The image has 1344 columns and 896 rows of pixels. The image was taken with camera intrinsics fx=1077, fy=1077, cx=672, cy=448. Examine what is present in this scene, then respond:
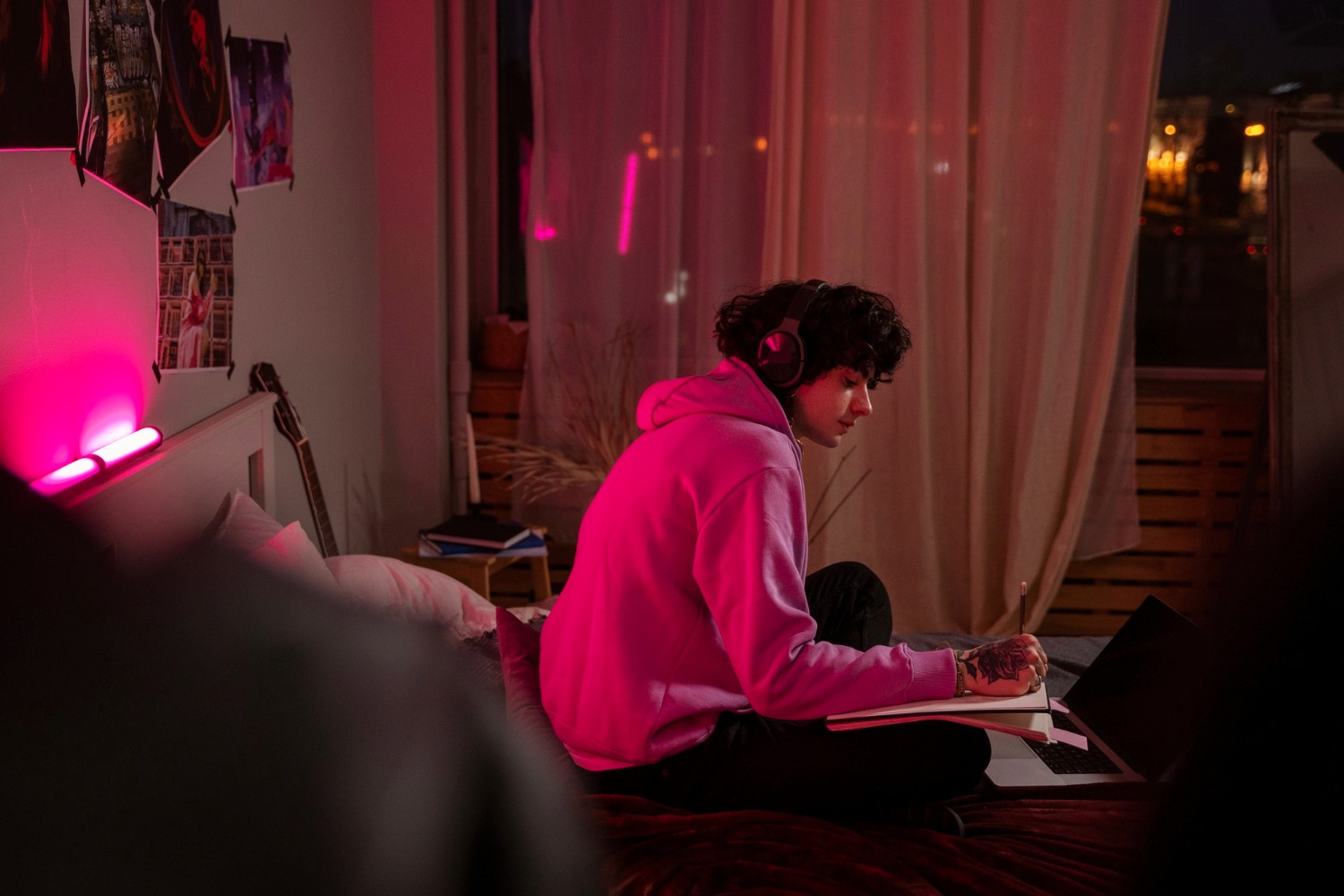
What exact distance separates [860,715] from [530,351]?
6.99 feet

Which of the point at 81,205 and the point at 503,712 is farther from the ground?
the point at 81,205

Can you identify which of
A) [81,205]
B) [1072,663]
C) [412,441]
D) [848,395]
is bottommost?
[1072,663]

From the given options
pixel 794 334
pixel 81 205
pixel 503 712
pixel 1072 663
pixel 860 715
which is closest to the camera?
pixel 503 712

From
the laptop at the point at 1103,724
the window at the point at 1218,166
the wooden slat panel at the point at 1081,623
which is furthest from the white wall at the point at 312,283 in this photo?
the window at the point at 1218,166

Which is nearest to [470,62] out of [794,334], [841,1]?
[841,1]

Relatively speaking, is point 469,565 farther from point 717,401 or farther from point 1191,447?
point 1191,447

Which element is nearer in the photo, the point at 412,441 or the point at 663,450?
the point at 663,450

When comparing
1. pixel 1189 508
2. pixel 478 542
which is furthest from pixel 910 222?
pixel 478 542

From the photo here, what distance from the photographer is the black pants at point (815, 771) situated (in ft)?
4.67

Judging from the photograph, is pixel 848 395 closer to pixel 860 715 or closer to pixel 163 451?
pixel 860 715

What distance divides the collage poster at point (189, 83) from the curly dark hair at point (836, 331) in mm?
918

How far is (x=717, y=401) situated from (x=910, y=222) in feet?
6.18

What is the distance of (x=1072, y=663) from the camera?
2062mm

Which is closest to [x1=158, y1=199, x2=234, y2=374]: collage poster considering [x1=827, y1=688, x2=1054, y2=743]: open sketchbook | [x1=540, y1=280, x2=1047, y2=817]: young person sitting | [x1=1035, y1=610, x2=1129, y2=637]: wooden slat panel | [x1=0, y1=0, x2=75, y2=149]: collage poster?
[x1=0, y1=0, x2=75, y2=149]: collage poster
